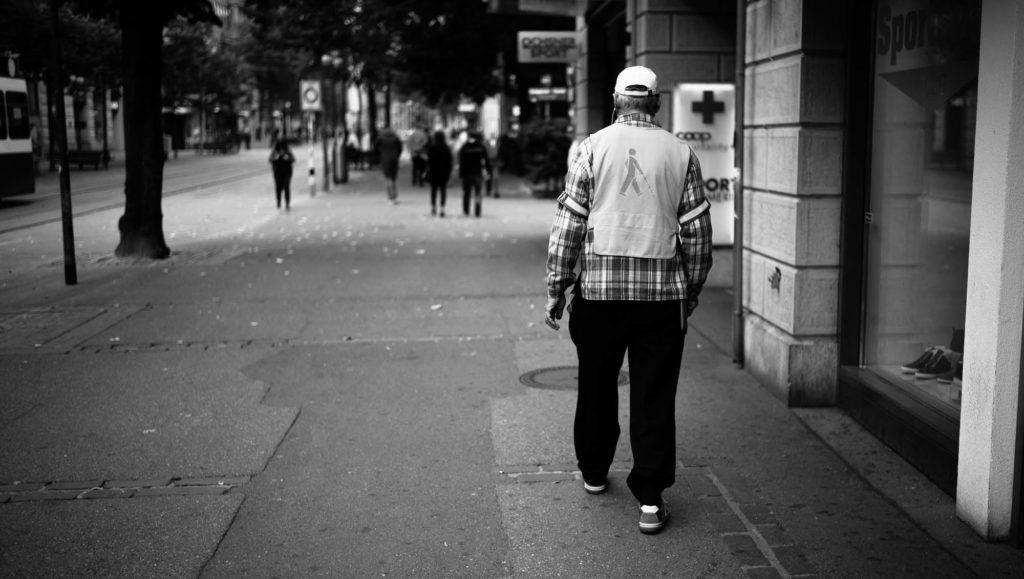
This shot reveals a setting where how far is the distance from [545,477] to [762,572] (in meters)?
1.49

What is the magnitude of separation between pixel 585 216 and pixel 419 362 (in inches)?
156

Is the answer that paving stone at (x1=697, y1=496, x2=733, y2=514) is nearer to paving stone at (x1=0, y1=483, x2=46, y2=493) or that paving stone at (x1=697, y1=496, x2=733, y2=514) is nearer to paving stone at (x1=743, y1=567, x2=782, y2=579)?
paving stone at (x1=743, y1=567, x2=782, y2=579)

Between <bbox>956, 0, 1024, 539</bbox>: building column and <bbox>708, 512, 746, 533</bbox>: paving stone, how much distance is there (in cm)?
100

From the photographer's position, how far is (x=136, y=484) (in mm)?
5582

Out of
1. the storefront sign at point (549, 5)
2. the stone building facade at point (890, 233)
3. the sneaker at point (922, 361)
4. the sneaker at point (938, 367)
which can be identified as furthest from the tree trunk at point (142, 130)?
the sneaker at point (938, 367)

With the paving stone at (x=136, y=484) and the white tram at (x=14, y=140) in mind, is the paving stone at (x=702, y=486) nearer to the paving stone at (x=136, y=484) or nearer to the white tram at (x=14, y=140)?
the paving stone at (x=136, y=484)

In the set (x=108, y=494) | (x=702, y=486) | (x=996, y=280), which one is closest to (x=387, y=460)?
(x=108, y=494)

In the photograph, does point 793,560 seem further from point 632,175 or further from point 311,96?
point 311,96

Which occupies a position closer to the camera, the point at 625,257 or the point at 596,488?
the point at 625,257

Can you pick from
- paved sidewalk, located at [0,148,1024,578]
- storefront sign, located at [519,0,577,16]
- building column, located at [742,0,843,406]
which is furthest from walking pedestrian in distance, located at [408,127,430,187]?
building column, located at [742,0,843,406]

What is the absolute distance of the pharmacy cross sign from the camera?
12.1 m

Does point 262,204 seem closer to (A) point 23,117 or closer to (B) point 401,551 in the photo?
(A) point 23,117

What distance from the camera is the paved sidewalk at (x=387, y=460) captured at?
4.61m

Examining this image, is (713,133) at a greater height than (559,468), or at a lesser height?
greater
